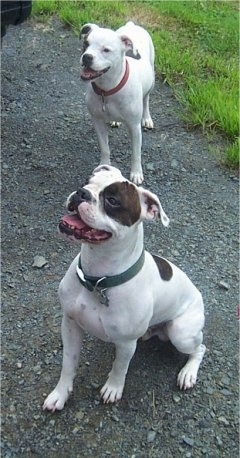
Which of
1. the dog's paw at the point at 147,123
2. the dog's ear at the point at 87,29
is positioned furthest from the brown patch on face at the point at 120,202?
the dog's paw at the point at 147,123

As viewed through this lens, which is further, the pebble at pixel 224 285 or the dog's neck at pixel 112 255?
the pebble at pixel 224 285

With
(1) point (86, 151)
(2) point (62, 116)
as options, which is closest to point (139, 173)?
(1) point (86, 151)

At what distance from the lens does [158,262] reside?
124 inches

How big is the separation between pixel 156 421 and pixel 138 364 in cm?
31

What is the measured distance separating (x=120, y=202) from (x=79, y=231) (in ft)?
0.59

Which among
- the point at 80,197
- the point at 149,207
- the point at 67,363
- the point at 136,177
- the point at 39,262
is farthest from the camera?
the point at 136,177

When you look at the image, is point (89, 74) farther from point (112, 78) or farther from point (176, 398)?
point (176, 398)

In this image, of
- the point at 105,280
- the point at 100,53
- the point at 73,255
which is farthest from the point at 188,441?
the point at 100,53

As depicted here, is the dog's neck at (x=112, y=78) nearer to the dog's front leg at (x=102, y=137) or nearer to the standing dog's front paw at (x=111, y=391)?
the dog's front leg at (x=102, y=137)

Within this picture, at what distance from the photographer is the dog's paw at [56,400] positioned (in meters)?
3.11

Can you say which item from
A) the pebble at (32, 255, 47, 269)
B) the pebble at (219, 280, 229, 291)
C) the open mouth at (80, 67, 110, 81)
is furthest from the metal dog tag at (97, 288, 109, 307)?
the open mouth at (80, 67, 110, 81)

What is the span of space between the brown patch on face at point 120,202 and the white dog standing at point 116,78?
1.62m

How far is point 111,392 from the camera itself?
318 centimetres

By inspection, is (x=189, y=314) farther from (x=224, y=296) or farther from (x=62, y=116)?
(x=62, y=116)
